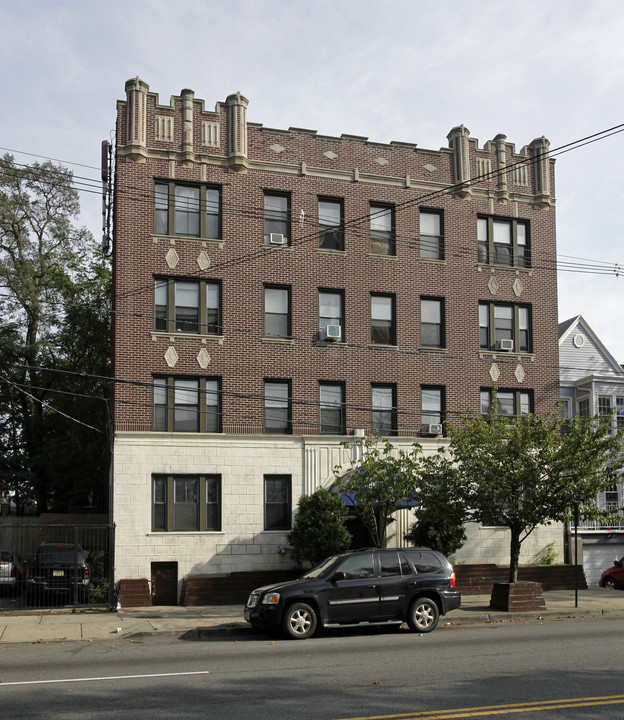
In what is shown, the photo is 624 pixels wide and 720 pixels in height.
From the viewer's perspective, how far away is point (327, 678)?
1119cm

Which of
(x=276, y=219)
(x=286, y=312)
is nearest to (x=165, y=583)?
(x=286, y=312)

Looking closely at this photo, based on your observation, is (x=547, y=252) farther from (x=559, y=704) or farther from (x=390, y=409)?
(x=559, y=704)

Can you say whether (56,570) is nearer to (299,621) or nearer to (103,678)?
(299,621)

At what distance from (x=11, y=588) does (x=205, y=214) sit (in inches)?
475

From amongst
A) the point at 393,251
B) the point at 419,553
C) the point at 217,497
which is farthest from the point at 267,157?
the point at 419,553

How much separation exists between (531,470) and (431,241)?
982cm

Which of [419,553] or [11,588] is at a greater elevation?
[419,553]

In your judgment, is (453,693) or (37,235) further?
(37,235)

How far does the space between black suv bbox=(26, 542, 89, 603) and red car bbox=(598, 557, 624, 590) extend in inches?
720

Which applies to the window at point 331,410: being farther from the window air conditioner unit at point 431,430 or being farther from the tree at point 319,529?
the window air conditioner unit at point 431,430

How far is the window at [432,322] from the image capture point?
1066 inches

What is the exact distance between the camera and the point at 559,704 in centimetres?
941

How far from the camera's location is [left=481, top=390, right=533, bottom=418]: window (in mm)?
27438

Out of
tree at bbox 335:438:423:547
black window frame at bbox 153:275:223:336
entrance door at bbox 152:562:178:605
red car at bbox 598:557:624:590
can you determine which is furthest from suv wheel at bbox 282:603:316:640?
red car at bbox 598:557:624:590
